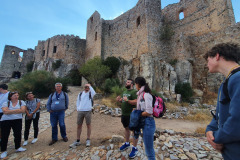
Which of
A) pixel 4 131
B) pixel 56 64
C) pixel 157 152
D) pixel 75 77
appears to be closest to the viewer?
pixel 157 152

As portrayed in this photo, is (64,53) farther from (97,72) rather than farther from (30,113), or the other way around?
(30,113)

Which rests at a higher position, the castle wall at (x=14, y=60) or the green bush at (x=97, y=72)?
the castle wall at (x=14, y=60)

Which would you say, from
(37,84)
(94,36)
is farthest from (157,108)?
(94,36)

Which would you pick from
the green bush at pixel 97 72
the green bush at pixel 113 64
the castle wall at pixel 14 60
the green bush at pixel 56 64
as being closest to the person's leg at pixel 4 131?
the green bush at pixel 97 72

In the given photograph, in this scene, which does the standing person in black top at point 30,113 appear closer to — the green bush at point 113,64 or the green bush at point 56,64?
the green bush at point 113,64

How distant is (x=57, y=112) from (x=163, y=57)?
41.4 feet

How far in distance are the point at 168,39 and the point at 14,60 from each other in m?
36.8

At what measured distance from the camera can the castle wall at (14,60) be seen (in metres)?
28.3

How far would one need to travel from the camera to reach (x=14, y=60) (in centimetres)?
2952

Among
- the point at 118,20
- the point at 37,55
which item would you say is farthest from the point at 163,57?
the point at 37,55

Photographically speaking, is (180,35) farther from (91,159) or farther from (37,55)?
(37,55)

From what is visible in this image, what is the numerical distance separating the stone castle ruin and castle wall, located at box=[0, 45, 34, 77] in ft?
76.6

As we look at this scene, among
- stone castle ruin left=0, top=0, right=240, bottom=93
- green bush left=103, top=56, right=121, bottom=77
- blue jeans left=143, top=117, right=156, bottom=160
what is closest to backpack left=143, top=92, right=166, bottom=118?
blue jeans left=143, top=117, right=156, bottom=160

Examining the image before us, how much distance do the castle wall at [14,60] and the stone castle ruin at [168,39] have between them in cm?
2334
